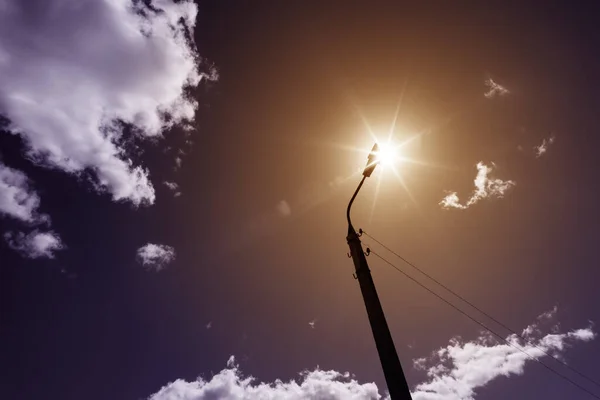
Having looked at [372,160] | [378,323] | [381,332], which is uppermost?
[372,160]

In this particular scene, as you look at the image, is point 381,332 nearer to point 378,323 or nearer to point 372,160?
point 378,323

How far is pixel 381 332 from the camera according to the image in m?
6.62

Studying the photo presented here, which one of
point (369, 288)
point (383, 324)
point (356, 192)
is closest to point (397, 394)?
point (383, 324)

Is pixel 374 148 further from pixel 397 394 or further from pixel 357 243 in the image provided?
pixel 397 394

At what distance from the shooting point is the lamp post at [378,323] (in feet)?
20.0

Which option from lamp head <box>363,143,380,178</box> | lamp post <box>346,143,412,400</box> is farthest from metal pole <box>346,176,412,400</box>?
lamp head <box>363,143,380,178</box>

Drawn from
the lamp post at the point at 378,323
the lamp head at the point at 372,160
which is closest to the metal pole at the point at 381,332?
the lamp post at the point at 378,323

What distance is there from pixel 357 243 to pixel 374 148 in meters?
2.53

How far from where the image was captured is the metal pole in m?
6.08

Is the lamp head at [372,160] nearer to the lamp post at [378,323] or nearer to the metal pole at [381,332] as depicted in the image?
the lamp post at [378,323]

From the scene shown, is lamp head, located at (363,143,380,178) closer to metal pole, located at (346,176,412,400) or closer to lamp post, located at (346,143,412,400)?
lamp post, located at (346,143,412,400)

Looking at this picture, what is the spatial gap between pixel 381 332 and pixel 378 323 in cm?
18

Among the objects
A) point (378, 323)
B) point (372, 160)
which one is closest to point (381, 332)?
point (378, 323)

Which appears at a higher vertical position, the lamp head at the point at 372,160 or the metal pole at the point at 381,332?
the lamp head at the point at 372,160
